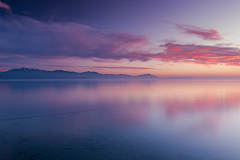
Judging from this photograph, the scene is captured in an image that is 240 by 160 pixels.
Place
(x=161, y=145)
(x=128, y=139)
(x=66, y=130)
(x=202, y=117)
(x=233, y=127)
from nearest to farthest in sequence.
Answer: (x=161, y=145)
(x=128, y=139)
(x=66, y=130)
(x=233, y=127)
(x=202, y=117)

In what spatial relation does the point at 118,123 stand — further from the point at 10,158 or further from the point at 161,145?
the point at 10,158

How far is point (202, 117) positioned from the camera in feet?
29.3

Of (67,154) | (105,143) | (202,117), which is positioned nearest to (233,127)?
(202,117)

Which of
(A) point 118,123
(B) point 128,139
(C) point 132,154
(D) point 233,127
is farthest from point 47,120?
(D) point 233,127

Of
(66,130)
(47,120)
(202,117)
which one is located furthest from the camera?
(202,117)

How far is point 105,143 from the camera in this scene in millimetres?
5430

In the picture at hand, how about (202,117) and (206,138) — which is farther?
(202,117)

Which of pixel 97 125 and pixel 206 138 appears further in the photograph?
pixel 97 125

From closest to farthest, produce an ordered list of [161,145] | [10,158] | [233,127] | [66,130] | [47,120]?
1. [10,158]
2. [161,145]
3. [66,130]
4. [233,127]
5. [47,120]

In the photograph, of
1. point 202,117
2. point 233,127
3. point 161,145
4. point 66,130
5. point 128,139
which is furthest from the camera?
point 202,117

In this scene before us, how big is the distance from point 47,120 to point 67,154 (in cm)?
413

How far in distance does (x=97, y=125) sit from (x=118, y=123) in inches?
40.5

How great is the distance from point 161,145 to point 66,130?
3816 mm

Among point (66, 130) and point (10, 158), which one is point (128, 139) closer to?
point (66, 130)
